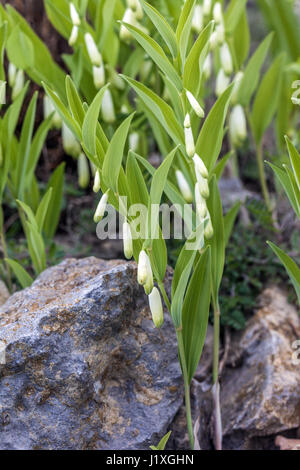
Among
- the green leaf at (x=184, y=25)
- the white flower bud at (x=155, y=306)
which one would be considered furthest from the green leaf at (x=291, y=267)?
the green leaf at (x=184, y=25)

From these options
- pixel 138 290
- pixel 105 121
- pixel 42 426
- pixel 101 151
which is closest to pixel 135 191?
pixel 101 151

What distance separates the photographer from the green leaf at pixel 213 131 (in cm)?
166

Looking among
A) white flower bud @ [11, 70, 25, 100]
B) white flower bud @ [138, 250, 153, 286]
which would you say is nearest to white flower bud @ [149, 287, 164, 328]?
white flower bud @ [138, 250, 153, 286]

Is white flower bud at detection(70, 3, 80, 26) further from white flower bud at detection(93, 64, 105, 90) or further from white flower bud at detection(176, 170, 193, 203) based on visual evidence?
white flower bud at detection(176, 170, 193, 203)

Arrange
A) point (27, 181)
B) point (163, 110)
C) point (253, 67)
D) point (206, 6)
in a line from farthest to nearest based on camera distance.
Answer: point (253, 67)
point (27, 181)
point (206, 6)
point (163, 110)

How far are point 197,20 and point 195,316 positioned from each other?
3.97ft

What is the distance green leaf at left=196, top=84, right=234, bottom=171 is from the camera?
65.2 inches

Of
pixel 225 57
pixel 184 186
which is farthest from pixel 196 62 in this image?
pixel 225 57

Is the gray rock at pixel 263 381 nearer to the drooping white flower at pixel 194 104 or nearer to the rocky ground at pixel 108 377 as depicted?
the rocky ground at pixel 108 377

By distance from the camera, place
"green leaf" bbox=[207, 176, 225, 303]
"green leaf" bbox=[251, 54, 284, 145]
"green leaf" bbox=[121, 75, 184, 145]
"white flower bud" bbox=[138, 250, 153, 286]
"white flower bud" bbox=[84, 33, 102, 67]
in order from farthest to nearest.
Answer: "green leaf" bbox=[251, 54, 284, 145]
"white flower bud" bbox=[84, 33, 102, 67]
"green leaf" bbox=[207, 176, 225, 303]
"green leaf" bbox=[121, 75, 184, 145]
"white flower bud" bbox=[138, 250, 153, 286]

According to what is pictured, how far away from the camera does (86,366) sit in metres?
1.62

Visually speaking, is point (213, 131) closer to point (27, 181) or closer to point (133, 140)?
point (133, 140)

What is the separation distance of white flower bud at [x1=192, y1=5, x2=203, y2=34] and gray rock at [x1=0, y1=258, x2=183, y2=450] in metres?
1.02
